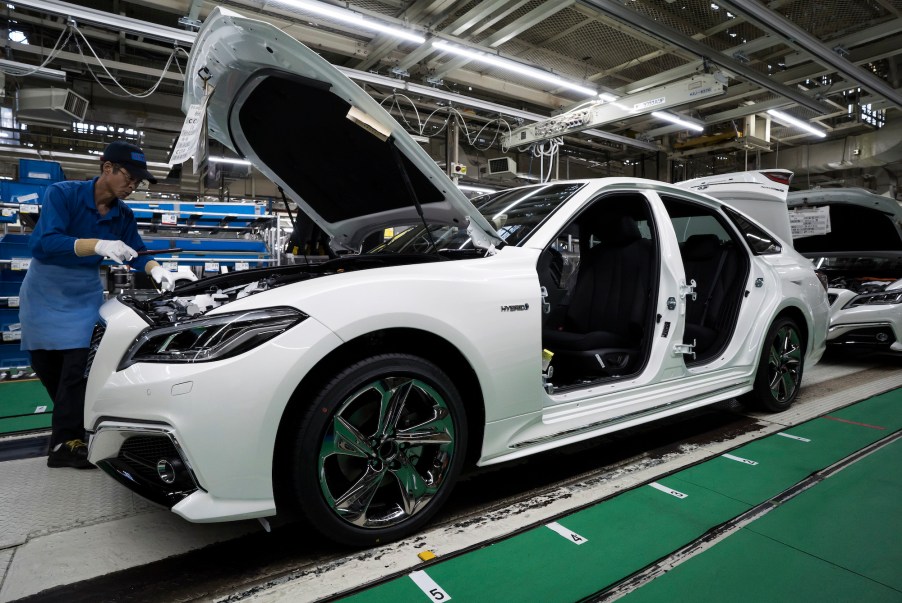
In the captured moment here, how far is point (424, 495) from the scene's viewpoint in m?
1.80

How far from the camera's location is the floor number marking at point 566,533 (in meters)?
1.81

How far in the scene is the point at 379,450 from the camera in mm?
1686

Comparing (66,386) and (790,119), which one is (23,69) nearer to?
(66,386)

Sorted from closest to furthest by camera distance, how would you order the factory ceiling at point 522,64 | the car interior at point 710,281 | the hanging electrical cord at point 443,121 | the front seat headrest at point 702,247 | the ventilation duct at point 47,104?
the car interior at point 710,281, the front seat headrest at point 702,247, the factory ceiling at point 522,64, the ventilation duct at point 47,104, the hanging electrical cord at point 443,121

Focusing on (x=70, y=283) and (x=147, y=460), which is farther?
(x=70, y=283)

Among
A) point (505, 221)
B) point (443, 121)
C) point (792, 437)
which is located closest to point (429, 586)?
point (505, 221)

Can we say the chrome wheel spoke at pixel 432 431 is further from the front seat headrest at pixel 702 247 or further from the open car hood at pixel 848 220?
the open car hood at pixel 848 220

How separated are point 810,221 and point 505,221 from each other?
4.69m

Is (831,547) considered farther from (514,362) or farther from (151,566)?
(151,566)

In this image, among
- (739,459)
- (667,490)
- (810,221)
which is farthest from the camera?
(810,221)

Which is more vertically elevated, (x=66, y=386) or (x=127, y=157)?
(x=127, y=157)

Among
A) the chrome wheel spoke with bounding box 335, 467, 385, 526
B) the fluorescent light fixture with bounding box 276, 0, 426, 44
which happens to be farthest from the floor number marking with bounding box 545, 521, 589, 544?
the fluorescent light fixture with bounding box 276, 0, 426, 44

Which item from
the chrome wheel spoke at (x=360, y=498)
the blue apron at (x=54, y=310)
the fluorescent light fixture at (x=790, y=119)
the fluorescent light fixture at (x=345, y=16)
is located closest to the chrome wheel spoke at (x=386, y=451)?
the chrome wheel spoke at (x=360, y=498)

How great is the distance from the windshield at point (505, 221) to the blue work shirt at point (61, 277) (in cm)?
146
